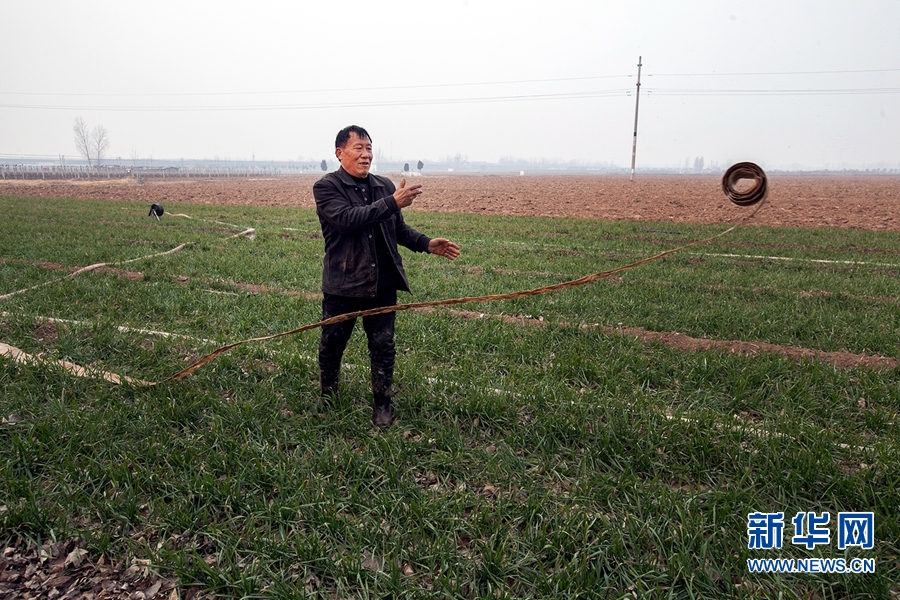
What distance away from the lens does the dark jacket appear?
3.50 m

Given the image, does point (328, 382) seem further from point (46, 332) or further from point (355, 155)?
point (46, 332)

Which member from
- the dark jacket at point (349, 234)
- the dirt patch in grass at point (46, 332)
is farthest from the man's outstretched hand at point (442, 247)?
the dirt patch in grass at point (46, 332)

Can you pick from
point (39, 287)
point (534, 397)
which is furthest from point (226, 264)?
point (534, 397)

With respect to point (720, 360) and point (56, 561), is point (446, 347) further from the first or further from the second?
point (56, 561)

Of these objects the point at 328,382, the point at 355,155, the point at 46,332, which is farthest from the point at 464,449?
the point at 46,332

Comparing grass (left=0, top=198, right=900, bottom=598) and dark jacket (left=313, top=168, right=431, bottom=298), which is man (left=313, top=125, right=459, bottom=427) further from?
grass (left=0, top=198, right=900, bottom=598)

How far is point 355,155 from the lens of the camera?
3635mm

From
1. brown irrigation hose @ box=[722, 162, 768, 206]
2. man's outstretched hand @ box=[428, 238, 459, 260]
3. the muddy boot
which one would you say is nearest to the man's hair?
man's outstretched hand @ box=[428, 238, 459, 260]

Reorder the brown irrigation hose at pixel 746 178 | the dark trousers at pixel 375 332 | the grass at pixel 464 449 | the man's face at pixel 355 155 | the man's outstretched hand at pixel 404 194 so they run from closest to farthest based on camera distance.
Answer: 1. the grass at pixel 464 449
2. the brown irrigation hose at pixel 746 178
3. the man's outstretched hand at pixel 404 194
4. the man's face at pixel 355 155
5. the dark trousers at pixel 375 332

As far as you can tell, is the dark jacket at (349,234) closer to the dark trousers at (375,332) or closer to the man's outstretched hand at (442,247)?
the dark trousers at (375,332)

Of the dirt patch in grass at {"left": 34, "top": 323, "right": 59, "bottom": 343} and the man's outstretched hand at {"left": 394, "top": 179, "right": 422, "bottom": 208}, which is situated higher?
the man's outstretched hand at {"left": 394, "top": 179, "right": 422, "bottom": 208}

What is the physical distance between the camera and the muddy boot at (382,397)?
3900mm

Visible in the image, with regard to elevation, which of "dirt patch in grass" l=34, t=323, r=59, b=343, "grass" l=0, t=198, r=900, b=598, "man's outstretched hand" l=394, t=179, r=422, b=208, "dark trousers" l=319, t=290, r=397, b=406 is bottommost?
"grass" l=0, t=198, r=900, b=598

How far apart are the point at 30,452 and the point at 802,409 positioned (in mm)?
5090
